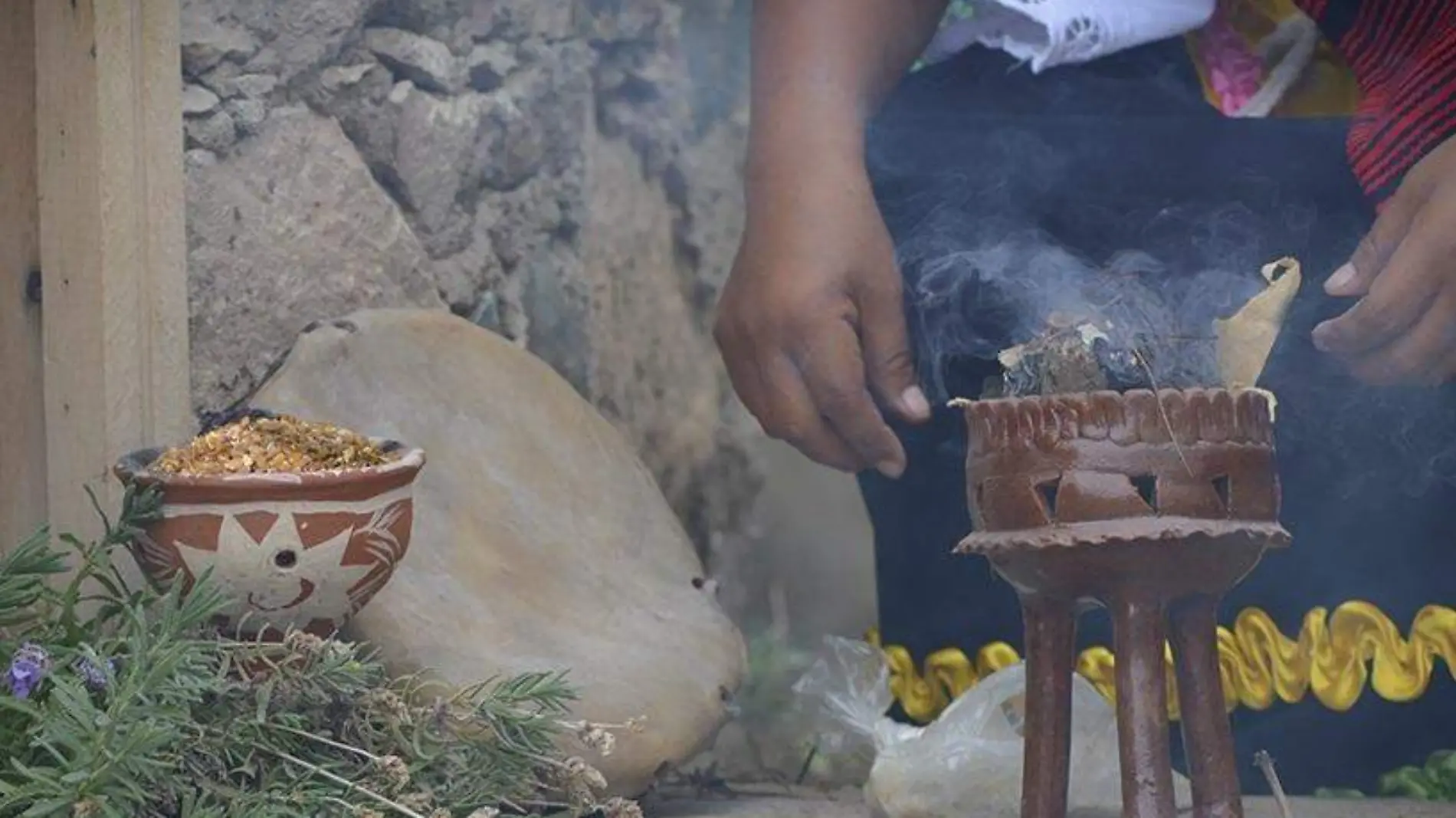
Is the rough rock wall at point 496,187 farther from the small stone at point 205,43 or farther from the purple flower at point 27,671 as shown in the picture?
the purple flower at point 27,671

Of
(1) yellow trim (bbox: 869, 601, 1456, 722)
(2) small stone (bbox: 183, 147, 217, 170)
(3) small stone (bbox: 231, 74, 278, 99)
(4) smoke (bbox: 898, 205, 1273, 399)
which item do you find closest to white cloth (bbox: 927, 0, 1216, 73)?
(4) smoke (bbox: 898, 205, 1273, 399)

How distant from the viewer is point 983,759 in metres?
3.52

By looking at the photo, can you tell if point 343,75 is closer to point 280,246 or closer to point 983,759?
point 280,246

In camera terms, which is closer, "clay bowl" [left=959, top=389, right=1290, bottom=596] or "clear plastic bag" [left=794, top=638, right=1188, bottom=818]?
"clay bowl" [left=959, top=389, right=1290, bottom=596]

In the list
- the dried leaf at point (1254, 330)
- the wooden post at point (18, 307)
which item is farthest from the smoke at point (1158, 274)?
the wooden post at point (18, 307)

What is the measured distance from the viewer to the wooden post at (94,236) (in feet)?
10.9

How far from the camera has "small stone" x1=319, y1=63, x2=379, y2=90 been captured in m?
3.91

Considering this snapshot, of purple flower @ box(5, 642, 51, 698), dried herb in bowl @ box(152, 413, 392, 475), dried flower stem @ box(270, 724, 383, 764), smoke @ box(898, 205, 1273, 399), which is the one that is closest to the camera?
purple flower @ box(5, 642, 51, 698)

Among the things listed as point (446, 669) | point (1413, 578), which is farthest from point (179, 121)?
point (1413, 578)

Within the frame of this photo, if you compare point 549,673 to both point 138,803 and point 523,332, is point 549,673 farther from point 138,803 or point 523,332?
point 523,332

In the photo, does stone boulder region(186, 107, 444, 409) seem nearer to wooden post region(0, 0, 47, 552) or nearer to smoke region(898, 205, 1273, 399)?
wooden post region(0, 0, 47, 552)

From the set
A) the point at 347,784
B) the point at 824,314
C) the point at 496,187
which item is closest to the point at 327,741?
the point at 347,784

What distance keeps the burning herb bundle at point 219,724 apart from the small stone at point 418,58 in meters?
1.42

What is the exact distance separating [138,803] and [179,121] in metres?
1.29
